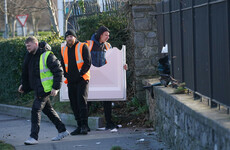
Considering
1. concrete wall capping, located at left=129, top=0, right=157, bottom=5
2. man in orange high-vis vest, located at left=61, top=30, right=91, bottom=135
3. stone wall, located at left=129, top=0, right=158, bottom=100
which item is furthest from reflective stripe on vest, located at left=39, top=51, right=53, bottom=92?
concrete wall capping, located at left=129, top=0, right=157, bottom=5

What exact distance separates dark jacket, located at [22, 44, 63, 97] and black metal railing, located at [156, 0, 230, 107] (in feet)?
6.20

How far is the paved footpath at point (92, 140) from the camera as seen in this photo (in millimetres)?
7844

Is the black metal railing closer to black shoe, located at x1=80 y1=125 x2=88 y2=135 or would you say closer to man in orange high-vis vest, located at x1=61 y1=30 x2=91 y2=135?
man in orange high-vis vest, located at x1=61 y1=30 x2=91 y2=135

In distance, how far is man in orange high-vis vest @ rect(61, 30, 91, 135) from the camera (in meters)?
9.04

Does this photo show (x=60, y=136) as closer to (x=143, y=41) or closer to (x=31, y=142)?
(x=31, y=142)

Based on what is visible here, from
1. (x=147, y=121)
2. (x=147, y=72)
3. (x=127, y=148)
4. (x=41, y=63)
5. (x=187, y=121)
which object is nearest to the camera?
(x=187, y=121)

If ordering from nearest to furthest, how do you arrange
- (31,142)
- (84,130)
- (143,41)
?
(31,142) < (84,130) < (143,41)

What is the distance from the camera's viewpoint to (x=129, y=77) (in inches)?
447

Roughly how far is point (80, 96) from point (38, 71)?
1046 millimetres

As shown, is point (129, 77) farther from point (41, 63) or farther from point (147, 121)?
point (41, 63)

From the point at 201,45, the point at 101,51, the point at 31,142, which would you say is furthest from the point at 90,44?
the point at 201,45

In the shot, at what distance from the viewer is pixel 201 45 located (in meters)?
5.96

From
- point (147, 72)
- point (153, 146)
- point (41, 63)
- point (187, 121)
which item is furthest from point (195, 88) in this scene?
point (147, 72)

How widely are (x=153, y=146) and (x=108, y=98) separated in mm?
2207
